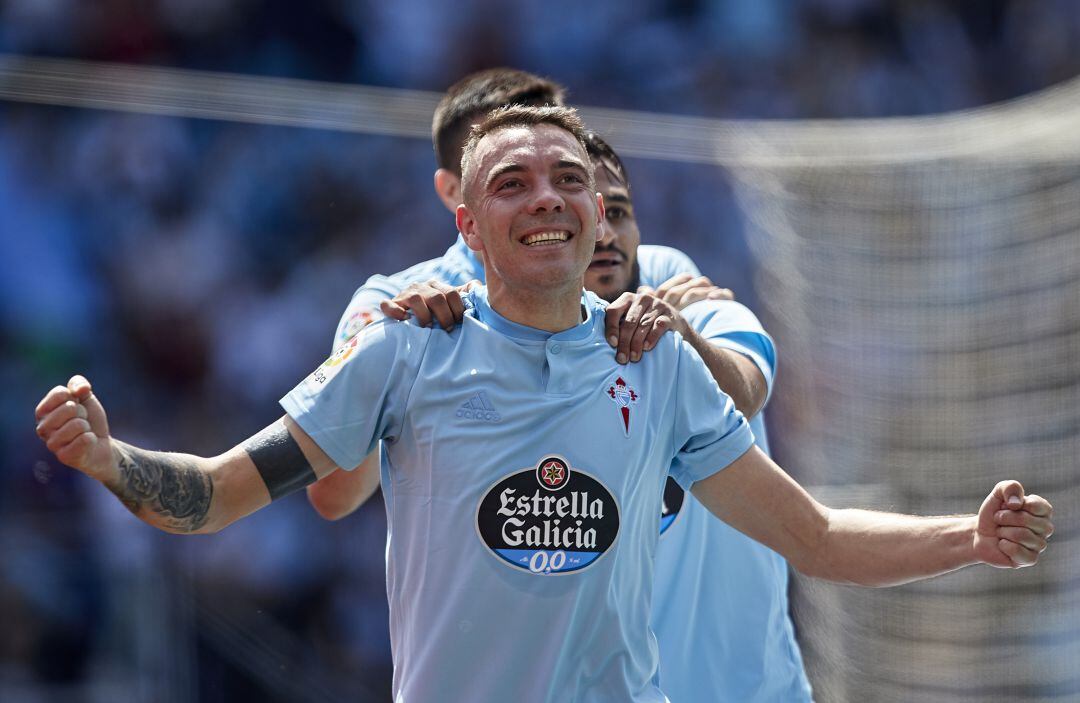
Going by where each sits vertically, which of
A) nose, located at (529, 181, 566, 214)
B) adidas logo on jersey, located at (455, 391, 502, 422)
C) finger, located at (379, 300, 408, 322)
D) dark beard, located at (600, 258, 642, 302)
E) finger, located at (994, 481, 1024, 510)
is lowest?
finger, located at (994, 481, 1024, 510)

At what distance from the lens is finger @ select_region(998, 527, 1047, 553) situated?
230 centimetres

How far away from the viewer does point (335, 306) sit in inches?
282

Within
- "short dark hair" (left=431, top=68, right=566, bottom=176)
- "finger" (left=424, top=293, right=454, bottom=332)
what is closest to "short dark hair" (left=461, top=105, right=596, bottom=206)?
"finger" (left=424, top=293, right=454, bottom=332)

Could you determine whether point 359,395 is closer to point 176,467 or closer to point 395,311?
point 395,311

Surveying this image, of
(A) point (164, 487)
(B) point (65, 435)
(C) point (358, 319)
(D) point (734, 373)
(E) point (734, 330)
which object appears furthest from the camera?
(E) point (734, 330)

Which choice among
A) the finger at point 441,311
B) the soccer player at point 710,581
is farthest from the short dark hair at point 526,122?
the soccer player at point 710,581

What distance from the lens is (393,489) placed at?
2379 millimetres

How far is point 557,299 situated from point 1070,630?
16.4 feet

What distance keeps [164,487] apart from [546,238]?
31.5 inches

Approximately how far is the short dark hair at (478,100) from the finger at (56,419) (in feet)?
5.88

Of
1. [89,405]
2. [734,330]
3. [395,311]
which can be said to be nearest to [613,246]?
[734,330]

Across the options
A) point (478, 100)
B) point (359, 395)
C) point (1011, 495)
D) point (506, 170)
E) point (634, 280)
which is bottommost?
point (1011, 495)

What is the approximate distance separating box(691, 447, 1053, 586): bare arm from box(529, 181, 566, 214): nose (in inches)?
23.4

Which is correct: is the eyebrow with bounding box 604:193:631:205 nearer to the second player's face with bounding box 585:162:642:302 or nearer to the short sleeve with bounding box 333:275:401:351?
the second player's face with bounding box 585:162:642:302
